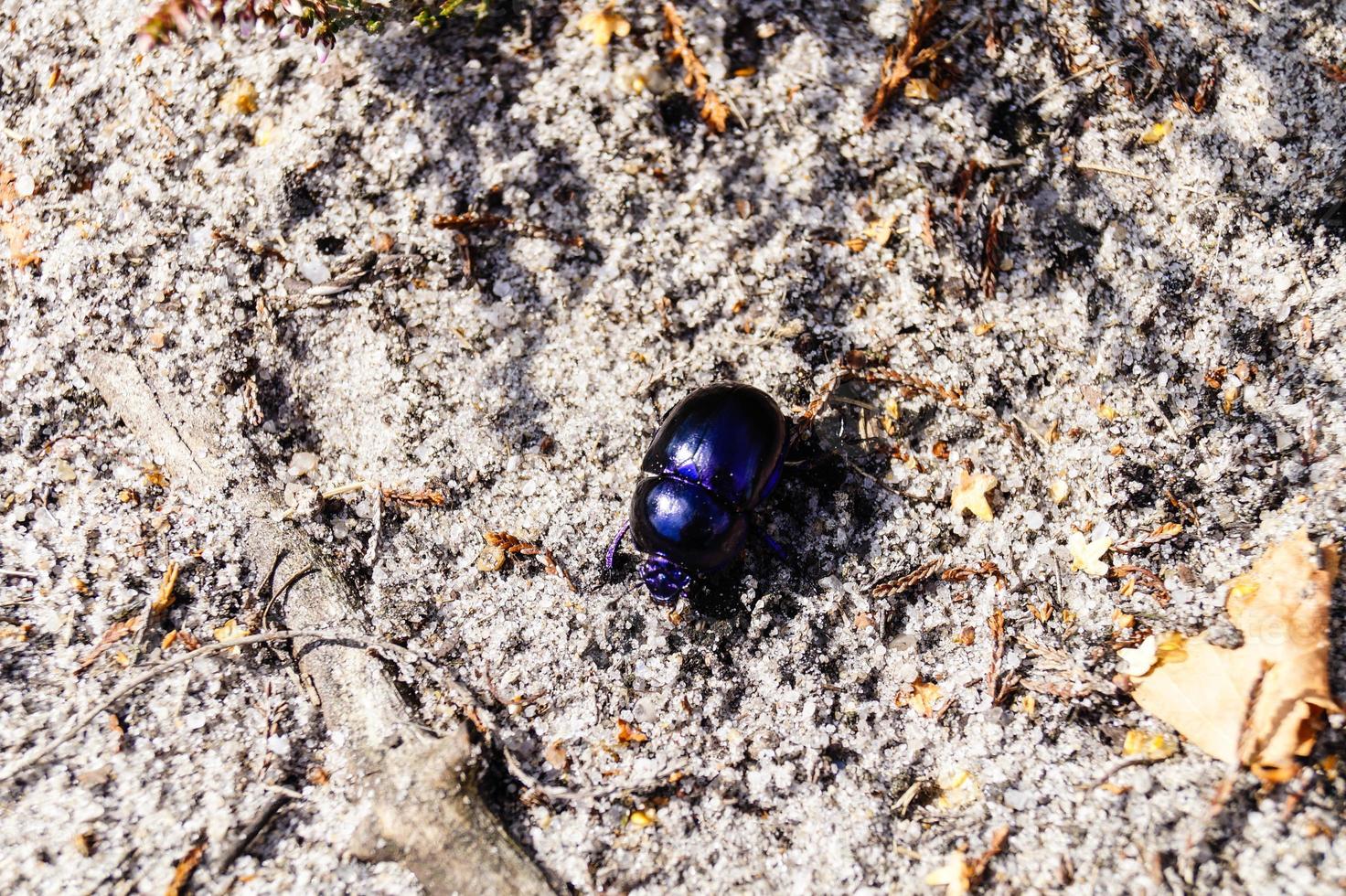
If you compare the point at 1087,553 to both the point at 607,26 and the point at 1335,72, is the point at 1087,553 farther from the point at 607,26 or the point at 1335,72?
the point at 607,26

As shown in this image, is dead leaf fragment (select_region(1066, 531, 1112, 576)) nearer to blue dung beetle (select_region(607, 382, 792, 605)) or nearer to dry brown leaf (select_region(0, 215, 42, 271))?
blue dung beetle (select_region(607, 382, 792, 605))

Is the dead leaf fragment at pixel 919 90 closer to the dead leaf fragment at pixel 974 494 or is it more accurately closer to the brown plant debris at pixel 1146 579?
the dead leaf fragment at pixel 974 494

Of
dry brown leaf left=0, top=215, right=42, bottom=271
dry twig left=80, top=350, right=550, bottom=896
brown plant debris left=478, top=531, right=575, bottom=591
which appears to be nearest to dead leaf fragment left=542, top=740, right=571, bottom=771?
dry twig left=80, top=350, right=550, bottom=896

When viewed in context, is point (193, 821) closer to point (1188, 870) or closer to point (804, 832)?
point (804, 832)

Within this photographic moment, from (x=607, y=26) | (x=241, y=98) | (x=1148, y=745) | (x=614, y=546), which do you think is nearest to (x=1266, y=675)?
(x=1148, y=745)

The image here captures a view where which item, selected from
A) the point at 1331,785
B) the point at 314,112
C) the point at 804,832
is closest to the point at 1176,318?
the point at 1331,785

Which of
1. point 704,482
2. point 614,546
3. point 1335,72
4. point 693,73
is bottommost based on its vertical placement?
point 614,546

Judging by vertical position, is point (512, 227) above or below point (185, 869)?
above

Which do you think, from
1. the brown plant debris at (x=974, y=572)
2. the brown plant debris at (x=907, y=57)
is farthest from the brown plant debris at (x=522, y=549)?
the brown plant debris at (x=907, y=57)
